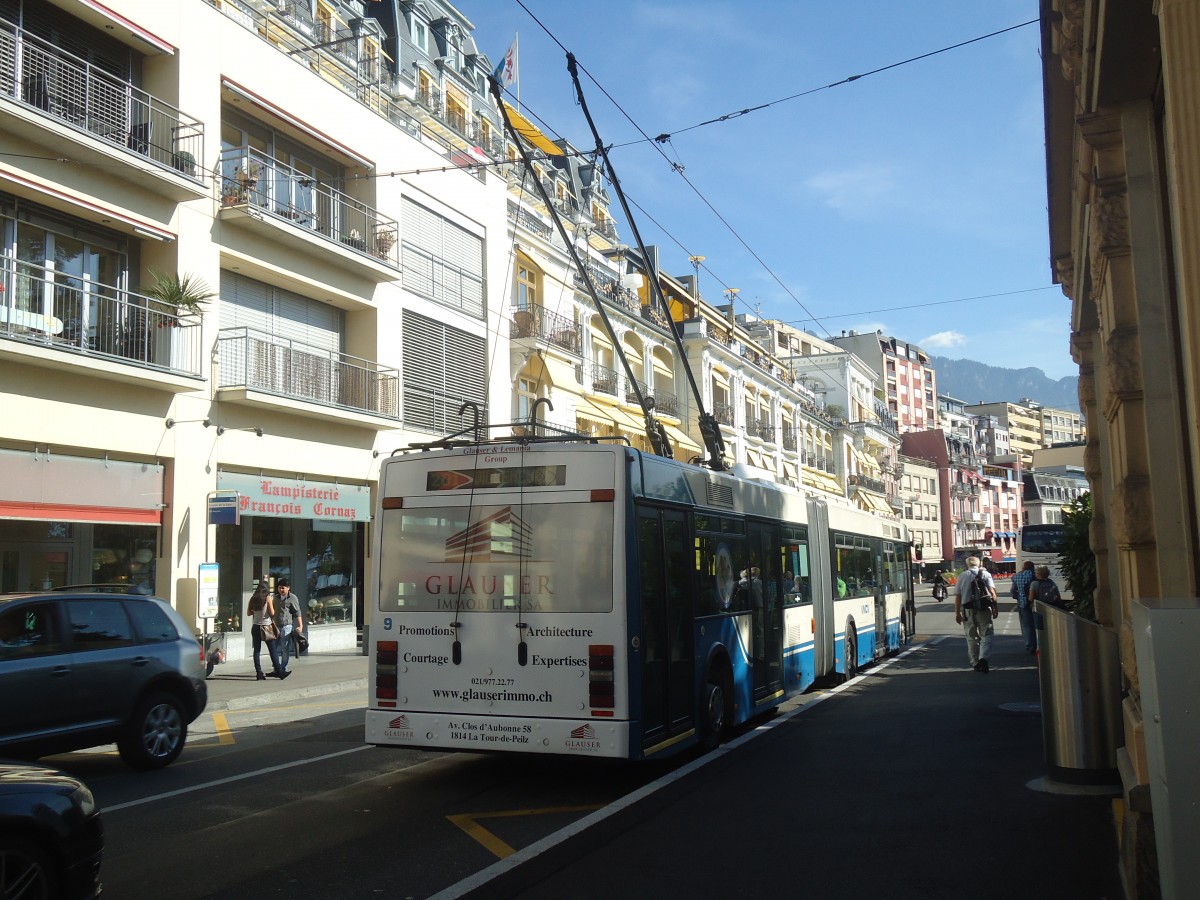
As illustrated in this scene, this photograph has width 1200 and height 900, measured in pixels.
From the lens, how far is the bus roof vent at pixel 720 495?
1099 centimetres

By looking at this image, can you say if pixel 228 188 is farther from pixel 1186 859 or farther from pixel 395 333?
pixel 1186 859

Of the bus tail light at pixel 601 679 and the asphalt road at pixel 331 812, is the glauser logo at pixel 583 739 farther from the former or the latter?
the asphalt road at pixel 331 812

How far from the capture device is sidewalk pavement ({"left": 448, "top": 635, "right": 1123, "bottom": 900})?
19.5 feet

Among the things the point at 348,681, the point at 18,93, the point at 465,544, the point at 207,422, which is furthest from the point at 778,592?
the point at 18,93

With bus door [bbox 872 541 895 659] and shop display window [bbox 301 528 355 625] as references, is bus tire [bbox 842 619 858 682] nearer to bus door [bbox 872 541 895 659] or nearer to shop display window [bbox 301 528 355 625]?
bus door [bbox 872 541 895 659]

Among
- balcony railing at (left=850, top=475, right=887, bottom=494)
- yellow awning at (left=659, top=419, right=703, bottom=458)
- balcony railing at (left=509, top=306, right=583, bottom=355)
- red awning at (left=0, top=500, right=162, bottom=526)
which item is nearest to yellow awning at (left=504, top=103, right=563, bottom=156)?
balcony railing at (left=509, top=306, right=583, bottom=355)

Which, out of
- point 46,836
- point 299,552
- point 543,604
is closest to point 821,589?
point 543,604

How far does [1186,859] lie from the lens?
388cm

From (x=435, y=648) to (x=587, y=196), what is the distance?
3856 cm

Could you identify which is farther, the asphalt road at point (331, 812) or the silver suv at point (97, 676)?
the silver suv at point (97, 676)

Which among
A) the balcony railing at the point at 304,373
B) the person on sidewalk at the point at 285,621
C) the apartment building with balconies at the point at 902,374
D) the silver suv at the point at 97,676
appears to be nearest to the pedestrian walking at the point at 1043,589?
the person on sidewalk at the point at 285,621

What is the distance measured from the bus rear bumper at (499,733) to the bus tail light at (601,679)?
0.13 meters

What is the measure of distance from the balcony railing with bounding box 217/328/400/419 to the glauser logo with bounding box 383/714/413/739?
43.8 ft

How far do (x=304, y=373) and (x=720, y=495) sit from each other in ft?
47.1
